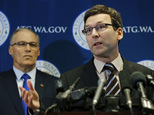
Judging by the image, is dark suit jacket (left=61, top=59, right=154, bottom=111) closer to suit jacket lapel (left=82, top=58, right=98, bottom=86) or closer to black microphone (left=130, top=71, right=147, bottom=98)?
suit jacket lapel (left=82, top=58, right=98, bottom=86)

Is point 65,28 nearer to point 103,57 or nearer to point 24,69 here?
point 24,69

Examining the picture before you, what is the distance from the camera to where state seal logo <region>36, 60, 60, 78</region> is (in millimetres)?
2602

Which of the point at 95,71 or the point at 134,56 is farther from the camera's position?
the point at 134,56

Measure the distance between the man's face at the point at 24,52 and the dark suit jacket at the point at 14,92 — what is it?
0.14 meters

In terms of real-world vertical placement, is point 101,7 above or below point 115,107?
above

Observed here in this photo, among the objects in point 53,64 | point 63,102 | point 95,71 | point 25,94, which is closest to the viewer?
point 63,102

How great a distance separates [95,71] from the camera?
190 cm

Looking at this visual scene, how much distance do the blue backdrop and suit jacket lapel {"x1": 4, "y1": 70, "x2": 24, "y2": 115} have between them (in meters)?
0.20

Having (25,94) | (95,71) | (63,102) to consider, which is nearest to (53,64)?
(95,71)

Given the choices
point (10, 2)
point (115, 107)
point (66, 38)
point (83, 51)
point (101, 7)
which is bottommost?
point (115, 107)

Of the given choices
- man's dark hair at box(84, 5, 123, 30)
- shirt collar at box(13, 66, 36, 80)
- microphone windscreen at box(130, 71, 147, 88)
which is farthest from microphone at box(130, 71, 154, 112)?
shirt collar at box(13, 66, 36, 80)

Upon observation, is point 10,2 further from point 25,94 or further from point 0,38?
point 25,94

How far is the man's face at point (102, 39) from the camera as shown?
186 cm

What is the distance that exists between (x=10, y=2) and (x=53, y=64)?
943 mm
